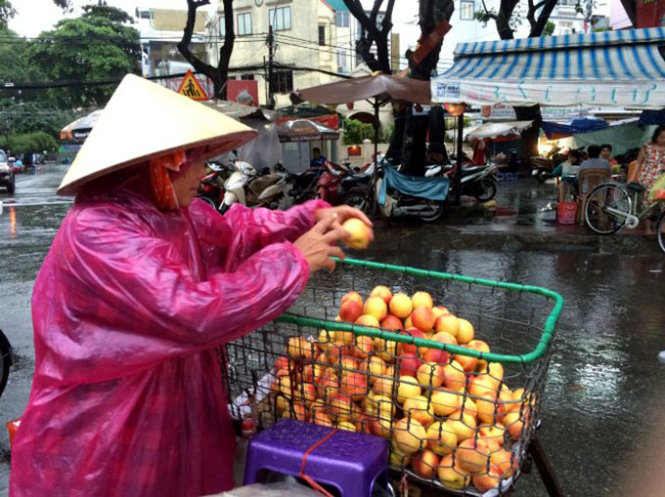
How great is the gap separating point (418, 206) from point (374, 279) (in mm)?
4824

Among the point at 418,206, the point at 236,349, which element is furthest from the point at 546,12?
the point at 236,349

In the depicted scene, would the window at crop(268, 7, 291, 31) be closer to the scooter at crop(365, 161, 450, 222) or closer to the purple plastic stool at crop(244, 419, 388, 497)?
the scooter at crop(365, 161, 450, 222)

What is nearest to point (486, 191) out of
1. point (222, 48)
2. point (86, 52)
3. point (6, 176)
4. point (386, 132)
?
point (222, 48)

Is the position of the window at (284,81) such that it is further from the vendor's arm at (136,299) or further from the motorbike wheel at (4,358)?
the vendor's arm at (136,299)

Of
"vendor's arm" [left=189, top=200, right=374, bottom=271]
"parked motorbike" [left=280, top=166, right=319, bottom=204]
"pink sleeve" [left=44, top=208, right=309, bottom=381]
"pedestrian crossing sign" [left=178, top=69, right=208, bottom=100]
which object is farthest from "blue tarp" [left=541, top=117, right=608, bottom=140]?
"pink sleeve" [left=44, top=208, right=309, bottom=381]

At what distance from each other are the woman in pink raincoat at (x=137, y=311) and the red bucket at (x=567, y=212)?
9.34 metres

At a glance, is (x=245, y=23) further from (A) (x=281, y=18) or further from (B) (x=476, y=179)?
(B) (x=476, y=179)

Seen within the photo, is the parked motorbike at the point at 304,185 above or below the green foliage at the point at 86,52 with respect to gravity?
below

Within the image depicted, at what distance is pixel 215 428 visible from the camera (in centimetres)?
165

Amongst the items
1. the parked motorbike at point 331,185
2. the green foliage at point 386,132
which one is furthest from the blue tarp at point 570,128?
the green foliage at point 386,132

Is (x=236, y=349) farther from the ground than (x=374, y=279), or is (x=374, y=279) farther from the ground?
(x=236, y=349)

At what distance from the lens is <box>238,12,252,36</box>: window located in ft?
116

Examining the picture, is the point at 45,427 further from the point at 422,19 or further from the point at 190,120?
the point at 422,19

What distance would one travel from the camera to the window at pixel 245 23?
116ft
